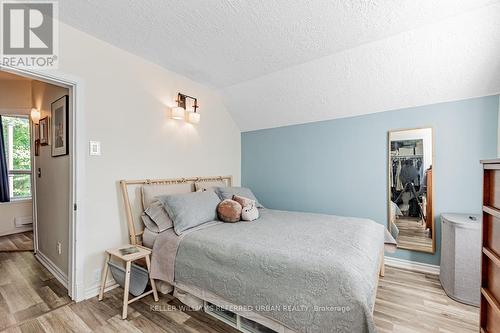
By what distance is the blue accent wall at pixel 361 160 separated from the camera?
93.7 inches

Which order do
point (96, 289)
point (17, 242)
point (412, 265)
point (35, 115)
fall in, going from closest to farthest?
point (96, 289) → point (412, 265) → point (35, 115) → point (17, 242)

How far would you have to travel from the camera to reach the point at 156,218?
88.1 inches

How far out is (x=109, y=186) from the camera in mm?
2234

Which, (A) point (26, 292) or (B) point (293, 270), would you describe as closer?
(B) point (293, 270)

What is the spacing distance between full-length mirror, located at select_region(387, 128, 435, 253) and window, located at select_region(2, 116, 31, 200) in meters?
6.24

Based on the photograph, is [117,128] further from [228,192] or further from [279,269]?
[279,269]

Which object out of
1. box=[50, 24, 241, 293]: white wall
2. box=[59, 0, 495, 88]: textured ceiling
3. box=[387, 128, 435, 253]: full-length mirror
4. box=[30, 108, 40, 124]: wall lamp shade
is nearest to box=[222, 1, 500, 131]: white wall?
box=[59, 0, 495, 88]: textured ceiling

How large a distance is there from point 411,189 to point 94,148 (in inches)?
140

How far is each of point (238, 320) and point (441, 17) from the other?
3.04 meters

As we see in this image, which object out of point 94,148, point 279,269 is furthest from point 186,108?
point 279,269

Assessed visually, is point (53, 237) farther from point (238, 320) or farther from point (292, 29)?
point (292, 29)

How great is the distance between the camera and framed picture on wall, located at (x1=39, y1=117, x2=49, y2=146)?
2637mm

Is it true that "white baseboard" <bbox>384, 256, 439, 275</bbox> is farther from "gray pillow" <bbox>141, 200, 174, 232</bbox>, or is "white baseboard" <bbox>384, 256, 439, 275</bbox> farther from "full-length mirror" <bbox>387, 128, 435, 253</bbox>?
"gray pillow" <bbox>141, 200, 174, 232</bbox>

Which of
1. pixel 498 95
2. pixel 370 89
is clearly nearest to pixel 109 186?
pixel 370 89
